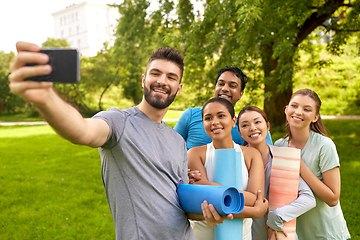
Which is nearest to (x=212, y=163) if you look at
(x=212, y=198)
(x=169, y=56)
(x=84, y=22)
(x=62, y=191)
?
(x=212, y=198)

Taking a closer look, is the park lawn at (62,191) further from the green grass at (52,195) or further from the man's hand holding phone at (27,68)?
the man's hand holding phone at (27,68)

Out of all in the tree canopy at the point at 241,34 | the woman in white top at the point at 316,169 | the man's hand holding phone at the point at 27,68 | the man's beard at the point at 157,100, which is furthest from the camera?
the tree canopy at the point at 241,34

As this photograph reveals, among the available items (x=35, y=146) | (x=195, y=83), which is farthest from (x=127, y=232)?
(x=35, y=146)

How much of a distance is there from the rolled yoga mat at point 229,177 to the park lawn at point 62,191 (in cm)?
315

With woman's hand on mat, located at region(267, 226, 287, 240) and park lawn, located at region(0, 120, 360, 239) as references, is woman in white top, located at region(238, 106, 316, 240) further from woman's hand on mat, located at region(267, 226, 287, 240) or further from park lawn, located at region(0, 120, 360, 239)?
park lawn, located at region(0, 120, 360, 239)

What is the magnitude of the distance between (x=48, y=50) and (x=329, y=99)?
18717 mm

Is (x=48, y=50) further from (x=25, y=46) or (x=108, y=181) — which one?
(x=108, y=181)

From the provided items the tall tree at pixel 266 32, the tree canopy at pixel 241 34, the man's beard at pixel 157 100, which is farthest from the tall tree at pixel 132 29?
the man's beard at pixel 157 100

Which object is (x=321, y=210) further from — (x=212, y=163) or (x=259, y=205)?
(x=212, y=163)

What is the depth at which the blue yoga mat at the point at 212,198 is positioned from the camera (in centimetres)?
160

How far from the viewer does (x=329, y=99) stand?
1720 centimetres

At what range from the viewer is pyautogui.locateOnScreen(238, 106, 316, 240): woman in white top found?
6.78 ft

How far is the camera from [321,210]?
7.50ft

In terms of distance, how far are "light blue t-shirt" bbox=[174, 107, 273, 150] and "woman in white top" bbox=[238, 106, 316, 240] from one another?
0.29 m
